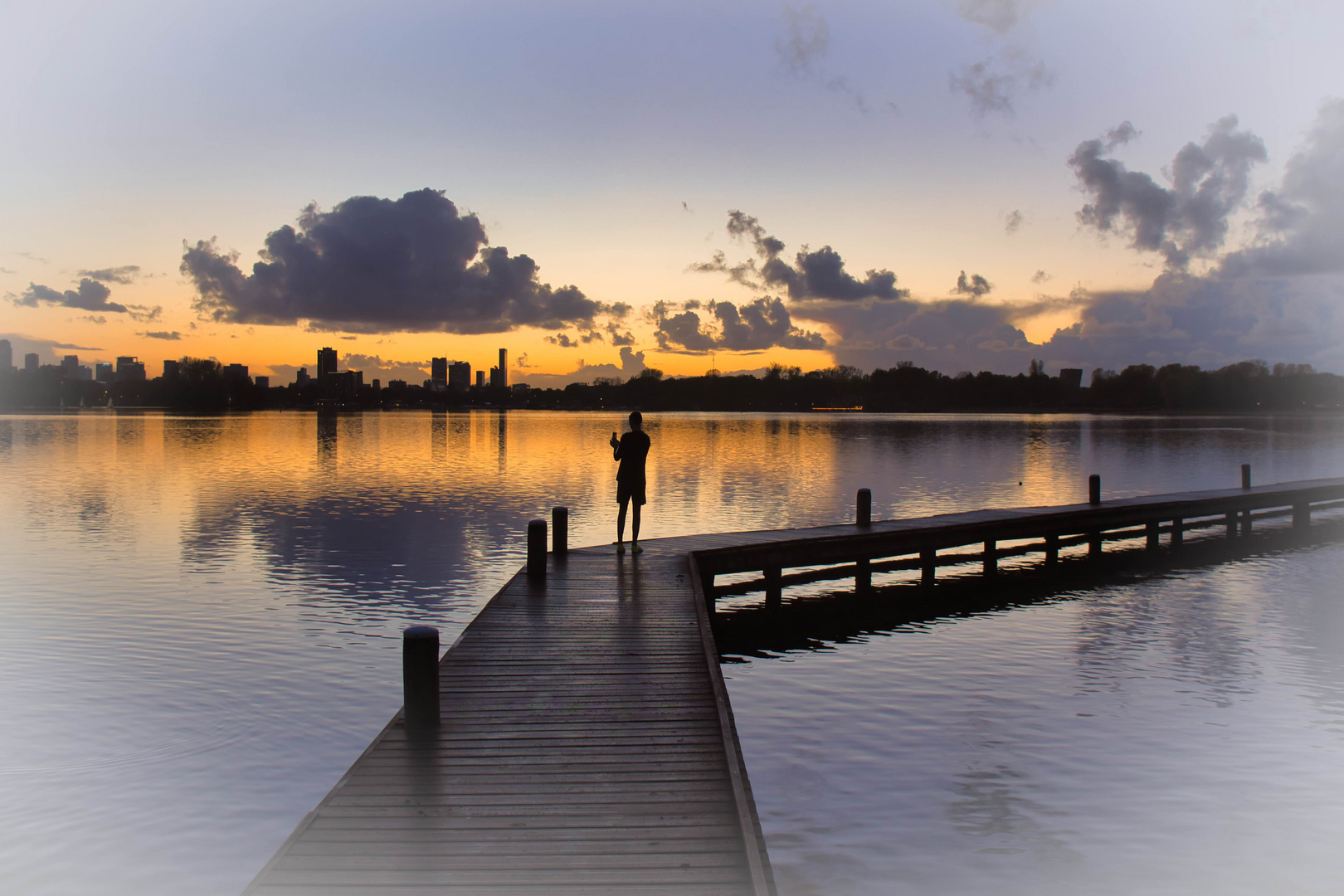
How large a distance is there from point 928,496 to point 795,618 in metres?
21.1

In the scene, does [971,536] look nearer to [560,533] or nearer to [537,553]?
[560,533]

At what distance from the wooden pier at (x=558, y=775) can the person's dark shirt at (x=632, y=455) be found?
6.49 feet

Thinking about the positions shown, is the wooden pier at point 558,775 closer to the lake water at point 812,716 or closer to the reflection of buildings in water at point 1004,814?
the lake water at point 812,716

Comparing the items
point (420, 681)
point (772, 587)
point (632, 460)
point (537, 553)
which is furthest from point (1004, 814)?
point (772, 587)

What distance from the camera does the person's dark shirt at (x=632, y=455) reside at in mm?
13883

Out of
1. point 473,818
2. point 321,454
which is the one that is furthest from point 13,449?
point 473,818

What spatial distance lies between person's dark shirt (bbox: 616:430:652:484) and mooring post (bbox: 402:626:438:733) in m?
6.71

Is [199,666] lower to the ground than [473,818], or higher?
lower

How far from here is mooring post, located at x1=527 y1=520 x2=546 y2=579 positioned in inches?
525

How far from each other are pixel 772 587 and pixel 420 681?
11.2 m

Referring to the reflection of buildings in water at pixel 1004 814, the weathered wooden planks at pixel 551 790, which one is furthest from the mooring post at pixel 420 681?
the reflection of buildings in water at pixel 1004 814

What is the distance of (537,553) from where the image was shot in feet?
44.1

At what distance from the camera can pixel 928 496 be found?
36.1 metres

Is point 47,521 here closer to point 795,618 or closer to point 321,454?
point 795,618
